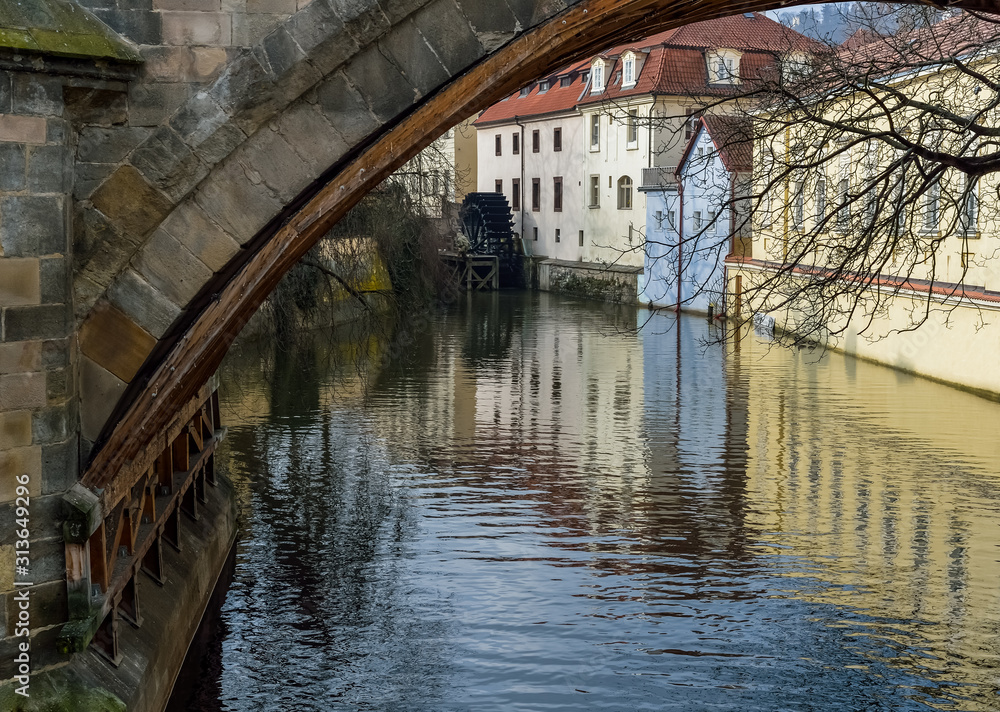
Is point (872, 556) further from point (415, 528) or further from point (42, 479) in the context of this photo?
point (42, 479)

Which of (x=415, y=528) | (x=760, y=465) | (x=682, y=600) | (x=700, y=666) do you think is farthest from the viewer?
(x=760, y=465)

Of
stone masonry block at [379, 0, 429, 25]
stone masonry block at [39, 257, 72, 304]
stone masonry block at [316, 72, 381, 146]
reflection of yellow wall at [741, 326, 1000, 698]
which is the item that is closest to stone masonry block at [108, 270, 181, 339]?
stone masonry block at [39, 257, 72, 304]

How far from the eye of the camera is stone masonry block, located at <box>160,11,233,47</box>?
199 inches

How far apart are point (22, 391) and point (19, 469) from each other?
320 millimetres

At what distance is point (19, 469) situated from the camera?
197 inches

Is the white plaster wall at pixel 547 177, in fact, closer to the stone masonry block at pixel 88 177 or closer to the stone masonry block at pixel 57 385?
the stone masonry block at pixel 88 177

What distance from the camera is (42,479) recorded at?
199 inches

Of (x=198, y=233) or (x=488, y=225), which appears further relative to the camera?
(x=488, y=225)

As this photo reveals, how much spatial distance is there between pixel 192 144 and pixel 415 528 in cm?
678

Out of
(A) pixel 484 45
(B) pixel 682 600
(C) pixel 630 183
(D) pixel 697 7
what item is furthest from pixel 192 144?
(C) pixel 630 183

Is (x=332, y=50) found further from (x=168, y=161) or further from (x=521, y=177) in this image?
(x=521, y=177)

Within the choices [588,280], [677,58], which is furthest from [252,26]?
[588,280]

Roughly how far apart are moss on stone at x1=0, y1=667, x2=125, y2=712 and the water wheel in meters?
39.8

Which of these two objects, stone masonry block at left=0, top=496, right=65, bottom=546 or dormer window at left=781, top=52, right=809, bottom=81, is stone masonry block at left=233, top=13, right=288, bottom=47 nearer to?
stone masonry block at left=0, top=496, right=65, bottom=546
